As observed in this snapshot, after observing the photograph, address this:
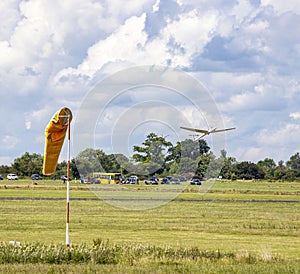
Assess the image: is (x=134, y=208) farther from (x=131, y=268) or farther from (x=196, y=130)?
(x=131, y=268)

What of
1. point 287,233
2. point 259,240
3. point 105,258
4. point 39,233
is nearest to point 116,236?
point 39,233

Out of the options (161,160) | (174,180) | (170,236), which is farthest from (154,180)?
(170,236)

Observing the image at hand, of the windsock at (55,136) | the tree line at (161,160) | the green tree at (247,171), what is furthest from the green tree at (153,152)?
the green tree at (247,171)

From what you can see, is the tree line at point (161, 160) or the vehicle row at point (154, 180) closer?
the tree line at point (161, 160)

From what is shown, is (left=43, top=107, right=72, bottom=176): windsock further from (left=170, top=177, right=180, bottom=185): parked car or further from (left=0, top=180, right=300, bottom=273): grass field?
(left=170, top=177, right=180, bottom=185): parked car

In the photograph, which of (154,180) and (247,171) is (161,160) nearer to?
(154,180)

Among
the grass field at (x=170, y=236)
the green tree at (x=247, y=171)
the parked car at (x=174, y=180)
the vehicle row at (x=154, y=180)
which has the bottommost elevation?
the grass field at (x=170, y=236)

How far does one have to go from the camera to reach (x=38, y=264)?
16094 millimetres

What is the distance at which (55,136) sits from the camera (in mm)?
19844

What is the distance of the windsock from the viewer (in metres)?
19.6

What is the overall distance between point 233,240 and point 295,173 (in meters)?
169

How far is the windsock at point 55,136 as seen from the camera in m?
19.6

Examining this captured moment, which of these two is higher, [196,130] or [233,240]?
[196,130]

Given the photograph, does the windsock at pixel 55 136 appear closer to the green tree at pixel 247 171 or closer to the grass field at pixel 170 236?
the grass field at pixel 170 236
